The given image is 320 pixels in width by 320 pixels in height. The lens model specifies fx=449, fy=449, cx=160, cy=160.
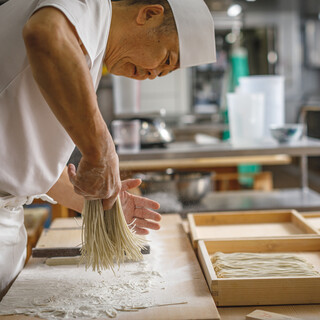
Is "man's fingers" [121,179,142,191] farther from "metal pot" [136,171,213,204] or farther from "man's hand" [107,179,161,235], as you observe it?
"metal pot" [136,171,213,204]

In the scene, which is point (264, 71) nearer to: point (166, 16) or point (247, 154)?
point (247, 154)

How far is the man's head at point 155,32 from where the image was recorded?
1.16 meters

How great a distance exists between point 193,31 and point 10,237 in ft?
2.57

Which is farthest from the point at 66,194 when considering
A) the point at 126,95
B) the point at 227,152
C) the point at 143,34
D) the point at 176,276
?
the point at 126,95

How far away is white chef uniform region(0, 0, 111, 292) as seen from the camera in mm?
1015

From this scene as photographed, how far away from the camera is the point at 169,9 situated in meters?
1.17

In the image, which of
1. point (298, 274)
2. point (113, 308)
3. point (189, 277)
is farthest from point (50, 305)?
point (298, 274)

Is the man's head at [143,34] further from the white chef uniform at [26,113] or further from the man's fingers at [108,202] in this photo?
the man's fingers at [108,202]

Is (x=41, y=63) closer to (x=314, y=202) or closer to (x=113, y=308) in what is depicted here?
(x=113, y=308)

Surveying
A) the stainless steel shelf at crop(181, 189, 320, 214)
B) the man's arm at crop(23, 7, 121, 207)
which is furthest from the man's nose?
the stainless steel shelf at crop(181, 189, 320, 214)

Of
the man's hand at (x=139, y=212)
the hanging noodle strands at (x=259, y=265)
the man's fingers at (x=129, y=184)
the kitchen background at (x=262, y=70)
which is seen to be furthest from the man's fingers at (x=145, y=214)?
the kitchen background at (x=262, y=70)

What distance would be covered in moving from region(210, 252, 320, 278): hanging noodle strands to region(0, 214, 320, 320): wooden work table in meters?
0.07

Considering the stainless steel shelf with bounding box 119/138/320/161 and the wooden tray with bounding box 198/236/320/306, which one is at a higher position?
the stainless steel shelf with bounding box 119/138/320/161

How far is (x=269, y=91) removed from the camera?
2.63 meters
